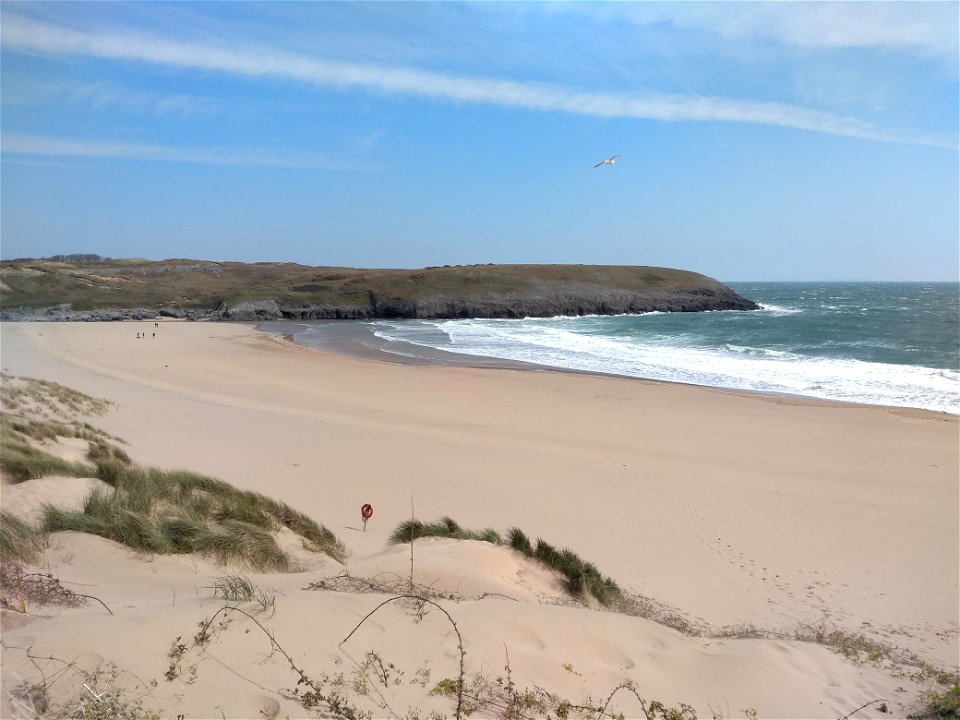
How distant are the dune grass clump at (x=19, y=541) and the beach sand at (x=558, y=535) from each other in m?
0.16

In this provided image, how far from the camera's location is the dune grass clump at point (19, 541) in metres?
4.41

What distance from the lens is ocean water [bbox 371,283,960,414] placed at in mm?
20375

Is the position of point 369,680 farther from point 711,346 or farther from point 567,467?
point 711,346

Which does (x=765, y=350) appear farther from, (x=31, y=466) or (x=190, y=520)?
(x=31, y=466)

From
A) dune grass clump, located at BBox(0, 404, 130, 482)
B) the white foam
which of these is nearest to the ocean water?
the white foam

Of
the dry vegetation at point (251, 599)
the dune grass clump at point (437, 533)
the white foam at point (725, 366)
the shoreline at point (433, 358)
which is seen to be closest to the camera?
the dry vegetation at point (251, 599)

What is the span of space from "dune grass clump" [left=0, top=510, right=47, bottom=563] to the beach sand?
0.16 meters

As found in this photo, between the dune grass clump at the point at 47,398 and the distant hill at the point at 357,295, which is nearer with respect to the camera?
the dune grass clump at the point at 47,398

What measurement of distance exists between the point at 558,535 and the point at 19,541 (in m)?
5.65

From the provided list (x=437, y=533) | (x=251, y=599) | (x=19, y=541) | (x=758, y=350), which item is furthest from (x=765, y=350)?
(x=19, y=541)

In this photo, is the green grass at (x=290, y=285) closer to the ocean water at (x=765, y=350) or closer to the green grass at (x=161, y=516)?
the ocean water at (x=765, y=350)

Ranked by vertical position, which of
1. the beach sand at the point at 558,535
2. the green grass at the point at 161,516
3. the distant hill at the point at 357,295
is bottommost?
the beach sand at the point at 558,535

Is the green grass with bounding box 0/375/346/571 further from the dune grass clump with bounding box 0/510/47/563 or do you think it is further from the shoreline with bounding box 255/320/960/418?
the shoreline with bounding box 255/320/960/418

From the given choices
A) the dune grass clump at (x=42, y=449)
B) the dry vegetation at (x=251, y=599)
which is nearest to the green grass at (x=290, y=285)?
the dune grass clump at (x=42, y=449)
